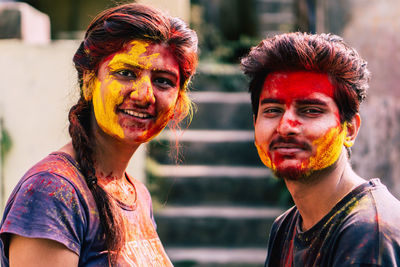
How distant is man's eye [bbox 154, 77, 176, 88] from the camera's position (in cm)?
222

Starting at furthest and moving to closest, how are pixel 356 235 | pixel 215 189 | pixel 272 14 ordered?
pixel 272 14, pixel 215 189, pixel 356 235

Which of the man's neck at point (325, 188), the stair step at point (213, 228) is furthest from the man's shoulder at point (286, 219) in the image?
the stair step at point (213, 228)

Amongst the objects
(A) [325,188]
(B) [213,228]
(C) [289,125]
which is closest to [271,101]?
(C) [289,125]

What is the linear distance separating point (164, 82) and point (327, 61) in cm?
75

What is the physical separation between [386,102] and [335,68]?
220 centimetres

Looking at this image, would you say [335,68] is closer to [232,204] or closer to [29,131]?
[29,131]

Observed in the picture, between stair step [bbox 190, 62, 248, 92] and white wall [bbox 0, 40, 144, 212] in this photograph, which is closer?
white wall [bbox 0, 40, 144, 212]

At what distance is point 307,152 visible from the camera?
6.56ft

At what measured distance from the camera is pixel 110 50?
2.15 metres

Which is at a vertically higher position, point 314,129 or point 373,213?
point 314,129

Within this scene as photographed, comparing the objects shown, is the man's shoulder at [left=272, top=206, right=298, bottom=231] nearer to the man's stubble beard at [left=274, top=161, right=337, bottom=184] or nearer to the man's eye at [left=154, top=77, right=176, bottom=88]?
the man's stubble beard at [left=274, top=161, right=337, bottom=184]

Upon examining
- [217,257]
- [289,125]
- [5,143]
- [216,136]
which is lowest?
[217,257]

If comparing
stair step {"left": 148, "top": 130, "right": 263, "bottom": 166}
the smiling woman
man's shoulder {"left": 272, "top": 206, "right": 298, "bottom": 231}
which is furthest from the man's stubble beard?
stair step {"left": 148, "top": 130, "right": 263, "bottom": 166}

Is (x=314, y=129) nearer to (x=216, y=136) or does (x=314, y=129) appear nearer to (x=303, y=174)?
(x=303, y=174)
